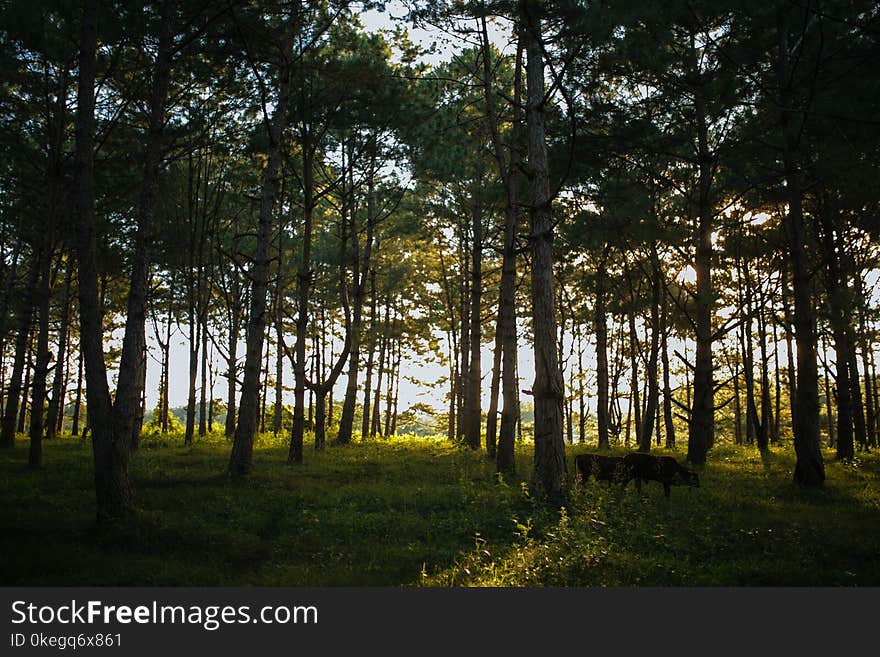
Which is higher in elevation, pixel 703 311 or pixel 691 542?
pixel 703 311

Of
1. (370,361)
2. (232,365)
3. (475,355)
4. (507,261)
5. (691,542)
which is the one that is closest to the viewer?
(691,542)

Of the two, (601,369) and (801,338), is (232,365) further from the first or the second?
(801,338)

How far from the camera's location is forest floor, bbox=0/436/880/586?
579cm

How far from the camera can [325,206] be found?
86.0ft

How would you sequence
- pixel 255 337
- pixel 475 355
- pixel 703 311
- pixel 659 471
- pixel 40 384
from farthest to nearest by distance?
pixel 475 355
pixel 703 311
pixel 255 337
pixel 40 384
pixel 659 471

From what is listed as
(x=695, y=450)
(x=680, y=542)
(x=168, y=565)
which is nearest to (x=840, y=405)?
(x=695, y=450)

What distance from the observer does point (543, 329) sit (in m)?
9.84

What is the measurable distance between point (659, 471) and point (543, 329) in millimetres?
3530

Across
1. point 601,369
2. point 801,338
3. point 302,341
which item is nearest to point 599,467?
point 801,338

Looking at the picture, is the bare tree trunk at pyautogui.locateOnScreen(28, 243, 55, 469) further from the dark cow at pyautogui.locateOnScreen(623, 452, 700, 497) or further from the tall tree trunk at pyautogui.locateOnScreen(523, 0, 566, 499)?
the dark cow at pyautogui.locateOnScreen(623, 452, 700, 497)

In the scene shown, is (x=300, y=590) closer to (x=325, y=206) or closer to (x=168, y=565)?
(x=168, y=565)

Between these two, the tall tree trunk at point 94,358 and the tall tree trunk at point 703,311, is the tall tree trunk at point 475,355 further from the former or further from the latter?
the tall tree trunk at point 94,358

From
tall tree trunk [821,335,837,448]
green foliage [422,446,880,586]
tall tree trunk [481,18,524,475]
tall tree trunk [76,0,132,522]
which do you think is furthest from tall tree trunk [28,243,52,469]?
tall tree trunk [821,335,837,448]

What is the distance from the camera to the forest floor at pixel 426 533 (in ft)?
19.0
